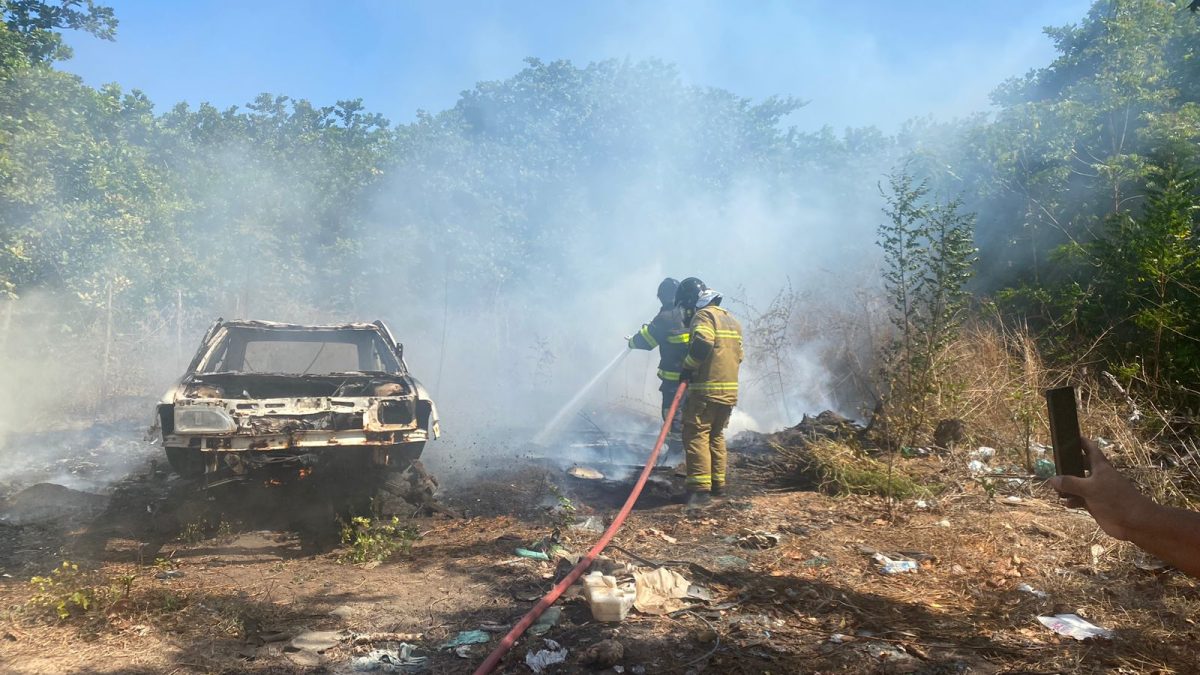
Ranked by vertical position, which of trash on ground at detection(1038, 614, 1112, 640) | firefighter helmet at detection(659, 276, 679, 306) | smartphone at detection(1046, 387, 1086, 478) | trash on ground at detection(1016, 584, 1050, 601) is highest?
firefighter helmet at detection(659, 276, 679, 306)

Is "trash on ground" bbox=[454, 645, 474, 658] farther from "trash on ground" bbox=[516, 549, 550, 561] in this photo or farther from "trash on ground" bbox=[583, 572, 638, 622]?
"trash on ground" bbox=[516, 549, 550, 561]

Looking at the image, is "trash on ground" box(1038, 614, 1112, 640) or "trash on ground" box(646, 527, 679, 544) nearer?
"trash on ground" box(1038, 614, 1112, 640)

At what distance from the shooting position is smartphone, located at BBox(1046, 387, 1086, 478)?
1.69m

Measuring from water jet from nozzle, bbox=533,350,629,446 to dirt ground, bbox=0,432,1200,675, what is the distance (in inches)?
172

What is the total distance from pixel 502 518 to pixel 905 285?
4.09m

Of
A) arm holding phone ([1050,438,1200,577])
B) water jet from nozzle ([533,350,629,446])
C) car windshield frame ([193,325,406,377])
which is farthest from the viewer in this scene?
water jet from nozzle ([533,350,629,446])

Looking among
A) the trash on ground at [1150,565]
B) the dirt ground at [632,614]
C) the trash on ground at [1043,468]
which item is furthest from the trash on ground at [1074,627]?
the trash on ground at [1043,468]

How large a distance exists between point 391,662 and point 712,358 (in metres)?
3.64

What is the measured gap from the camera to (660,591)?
3.40m

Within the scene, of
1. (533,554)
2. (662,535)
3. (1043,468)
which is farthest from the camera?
(1043,468)

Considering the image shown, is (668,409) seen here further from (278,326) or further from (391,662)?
(391,662)

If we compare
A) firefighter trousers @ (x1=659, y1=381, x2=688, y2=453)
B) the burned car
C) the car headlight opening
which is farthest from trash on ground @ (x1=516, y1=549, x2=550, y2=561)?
firefighter trousers @ (x1=659, y1=381, x2=688, y2=453)

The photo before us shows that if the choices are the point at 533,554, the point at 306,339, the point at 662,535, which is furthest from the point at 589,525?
the point at 306,339

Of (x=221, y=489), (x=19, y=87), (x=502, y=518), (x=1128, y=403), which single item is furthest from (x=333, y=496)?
(x=19, y=87)
